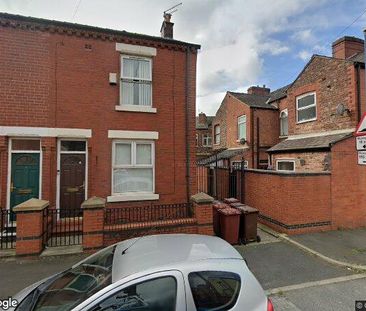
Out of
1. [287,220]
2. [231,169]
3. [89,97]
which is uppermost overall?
[89,97]

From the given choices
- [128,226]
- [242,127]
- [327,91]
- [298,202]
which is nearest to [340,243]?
[298,202]

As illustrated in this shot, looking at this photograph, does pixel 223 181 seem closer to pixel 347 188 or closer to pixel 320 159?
pixel 320 159

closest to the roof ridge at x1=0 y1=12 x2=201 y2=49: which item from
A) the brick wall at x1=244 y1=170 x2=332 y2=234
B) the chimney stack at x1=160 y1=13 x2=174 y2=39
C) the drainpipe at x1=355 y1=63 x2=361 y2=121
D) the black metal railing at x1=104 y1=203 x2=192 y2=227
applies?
the chimney stack at x1=160 y1=13 x2=174 y2=39

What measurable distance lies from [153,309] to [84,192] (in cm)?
667

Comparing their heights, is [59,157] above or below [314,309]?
above

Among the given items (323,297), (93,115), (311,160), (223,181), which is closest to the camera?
(323,297)

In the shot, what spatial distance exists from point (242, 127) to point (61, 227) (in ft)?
48.0

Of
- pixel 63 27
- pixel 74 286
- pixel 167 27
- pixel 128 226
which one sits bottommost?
pixel 128 226

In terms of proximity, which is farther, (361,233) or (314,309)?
(361,233)

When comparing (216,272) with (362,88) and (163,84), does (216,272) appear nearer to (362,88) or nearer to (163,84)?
(163,84)

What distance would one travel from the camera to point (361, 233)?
850 centimetres

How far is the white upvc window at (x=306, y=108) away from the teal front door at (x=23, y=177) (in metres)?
12.3

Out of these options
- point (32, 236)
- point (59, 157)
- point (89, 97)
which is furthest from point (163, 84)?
point (32, 236)

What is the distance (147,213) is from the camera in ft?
27.7
